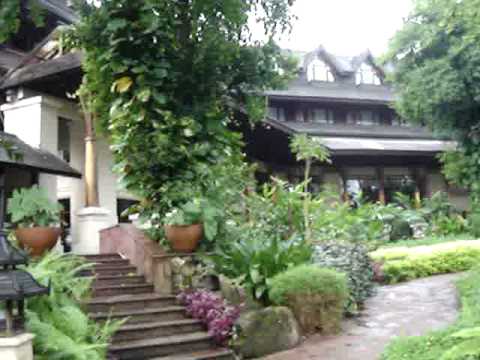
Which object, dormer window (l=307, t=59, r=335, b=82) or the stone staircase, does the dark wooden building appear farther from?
the stone staircase

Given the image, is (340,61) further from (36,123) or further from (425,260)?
(36,123)

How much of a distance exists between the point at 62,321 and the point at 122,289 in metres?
2.21

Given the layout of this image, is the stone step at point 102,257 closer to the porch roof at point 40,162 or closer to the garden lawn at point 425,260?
the porch roof at point 40,162

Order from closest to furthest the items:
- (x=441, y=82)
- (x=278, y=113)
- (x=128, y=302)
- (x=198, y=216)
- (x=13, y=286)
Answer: (x=13, y=286)
(x=128, y=302)
(x=198, y=216)
(x=441, y=82)
(x=278, y=113)

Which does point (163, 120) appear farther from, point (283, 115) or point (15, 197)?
point (283, 115)

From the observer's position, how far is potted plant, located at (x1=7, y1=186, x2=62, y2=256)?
23.4 feet

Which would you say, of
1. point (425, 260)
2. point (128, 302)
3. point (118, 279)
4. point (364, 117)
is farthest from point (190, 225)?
point (364, 117)

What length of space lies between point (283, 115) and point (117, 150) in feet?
51.8

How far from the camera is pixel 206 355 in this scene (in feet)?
19.0

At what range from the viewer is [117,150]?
7523 millimetres

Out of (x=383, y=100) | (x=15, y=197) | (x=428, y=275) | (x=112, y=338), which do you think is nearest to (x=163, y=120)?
(x=15, y=197)

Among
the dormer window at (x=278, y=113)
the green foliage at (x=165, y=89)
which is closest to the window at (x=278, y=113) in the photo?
the dormer window at (x=278, y=113)

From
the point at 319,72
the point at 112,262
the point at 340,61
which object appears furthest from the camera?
the point at 340,61

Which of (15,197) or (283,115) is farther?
(283,115)
